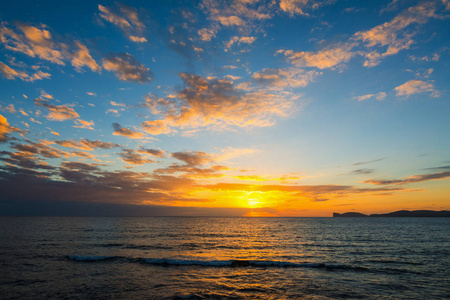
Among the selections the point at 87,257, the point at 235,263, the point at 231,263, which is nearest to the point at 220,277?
the point at 231,263

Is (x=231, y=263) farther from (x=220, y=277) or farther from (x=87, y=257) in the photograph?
(x=87, y=257)

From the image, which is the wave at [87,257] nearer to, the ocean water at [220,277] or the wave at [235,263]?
the ocean water at [220,277]

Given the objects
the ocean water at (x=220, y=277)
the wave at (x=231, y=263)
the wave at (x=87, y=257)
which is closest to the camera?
the ocean water at (x=220, y=277)

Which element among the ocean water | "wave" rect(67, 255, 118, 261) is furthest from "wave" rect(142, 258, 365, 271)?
"wave" rect(67, 255, 118, 261)

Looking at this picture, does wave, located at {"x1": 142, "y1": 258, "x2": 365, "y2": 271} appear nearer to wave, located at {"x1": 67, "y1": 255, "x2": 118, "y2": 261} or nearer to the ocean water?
the ocean water

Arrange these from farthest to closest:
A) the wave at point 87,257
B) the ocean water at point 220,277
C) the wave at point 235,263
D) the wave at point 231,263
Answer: the wave at point 87,257 < the wave at point 235,263 < the wave at point 231,263 < the ocean water at point 220,277

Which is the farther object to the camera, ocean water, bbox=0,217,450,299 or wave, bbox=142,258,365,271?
wave, bbox=142,258,365,271

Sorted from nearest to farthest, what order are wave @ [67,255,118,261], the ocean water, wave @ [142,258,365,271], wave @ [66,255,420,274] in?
the ocean water, wave @ [66,255,420,274], wave @ [142,258,365,271], wave @ [67,255,118,261]

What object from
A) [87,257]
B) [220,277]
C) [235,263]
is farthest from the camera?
[87,257]

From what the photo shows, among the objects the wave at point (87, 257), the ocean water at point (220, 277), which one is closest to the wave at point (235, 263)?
the ocean water at point (220, 277)

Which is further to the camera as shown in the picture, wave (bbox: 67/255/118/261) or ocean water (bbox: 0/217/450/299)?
wave (bbox: 67/255/118/261)

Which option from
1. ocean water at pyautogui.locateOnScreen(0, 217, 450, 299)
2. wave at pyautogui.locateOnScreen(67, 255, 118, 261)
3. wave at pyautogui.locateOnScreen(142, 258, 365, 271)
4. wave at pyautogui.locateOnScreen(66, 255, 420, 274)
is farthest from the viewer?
wave at pyautogui.locateOnScreen(67, 255, 118, 261)

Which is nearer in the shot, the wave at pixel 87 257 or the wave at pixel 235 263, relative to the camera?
the wave at pixel 235 263

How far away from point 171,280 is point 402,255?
35.8m
